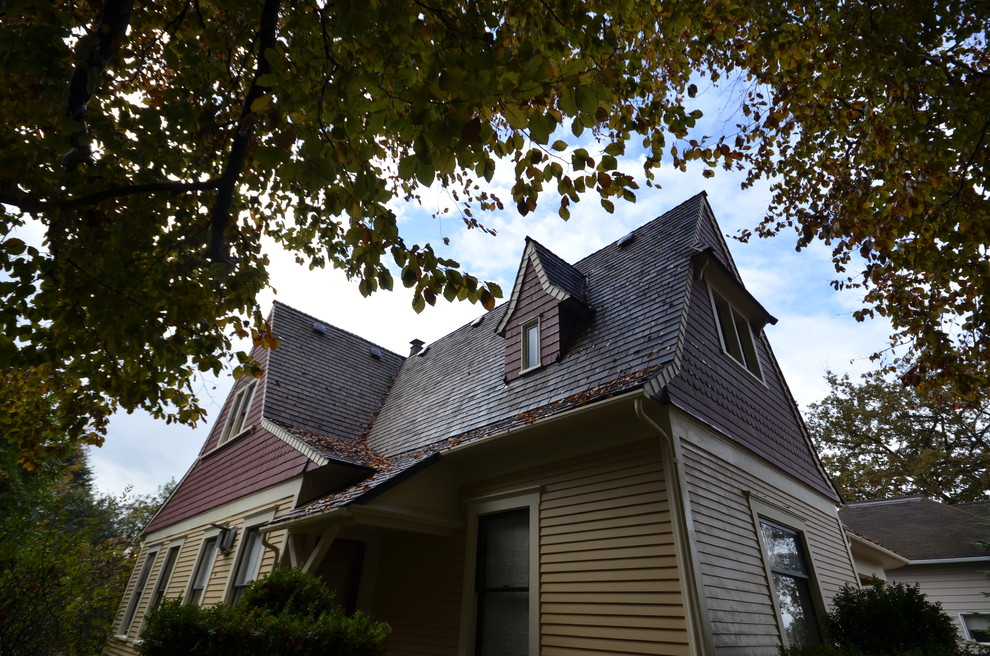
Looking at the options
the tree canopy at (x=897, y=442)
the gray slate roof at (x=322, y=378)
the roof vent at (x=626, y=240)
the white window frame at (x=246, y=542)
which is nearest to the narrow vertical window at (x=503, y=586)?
the gray slate roof at (x=322, y=378)

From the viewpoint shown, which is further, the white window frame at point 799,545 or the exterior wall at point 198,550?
the exterior wall at point 198,550

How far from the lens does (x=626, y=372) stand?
21.2 feet

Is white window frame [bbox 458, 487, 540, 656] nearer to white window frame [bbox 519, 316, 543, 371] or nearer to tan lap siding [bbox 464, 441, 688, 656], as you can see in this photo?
tan lap siding [bbox 464, 441, 688, 656]

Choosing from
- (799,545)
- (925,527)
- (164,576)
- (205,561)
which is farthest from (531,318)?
(925,527)

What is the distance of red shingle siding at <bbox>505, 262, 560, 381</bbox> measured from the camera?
832 centimetres

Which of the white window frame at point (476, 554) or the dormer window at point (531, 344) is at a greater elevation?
the dormer window at point (531, 344)

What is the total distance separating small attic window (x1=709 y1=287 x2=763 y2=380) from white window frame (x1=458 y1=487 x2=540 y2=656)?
14.1 feet

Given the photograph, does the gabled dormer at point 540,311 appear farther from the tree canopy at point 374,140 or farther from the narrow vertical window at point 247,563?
the narrow vertical window at point 247,563

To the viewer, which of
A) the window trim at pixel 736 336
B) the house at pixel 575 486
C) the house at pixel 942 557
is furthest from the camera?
the house at pixel 942 557

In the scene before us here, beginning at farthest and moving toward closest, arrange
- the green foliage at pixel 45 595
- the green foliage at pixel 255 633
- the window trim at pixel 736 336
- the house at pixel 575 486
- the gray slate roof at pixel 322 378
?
the gray slate roof at pixel 322 378, the window trim at pixel 736 336, the green foliage at pixel 45 595, the house at pixel 575 486, the green foliage at pixel 255 633

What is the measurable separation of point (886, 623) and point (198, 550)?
509 inches

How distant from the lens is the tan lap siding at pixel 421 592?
713 centimetres

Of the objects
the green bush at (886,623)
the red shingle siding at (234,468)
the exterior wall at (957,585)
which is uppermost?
the red shingle siding at (234,468)

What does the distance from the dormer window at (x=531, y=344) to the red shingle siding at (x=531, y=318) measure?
0.24 ft
